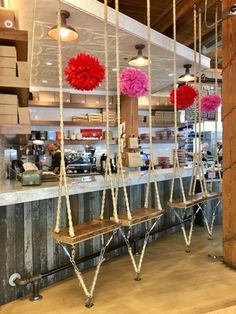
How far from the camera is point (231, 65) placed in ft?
8.86

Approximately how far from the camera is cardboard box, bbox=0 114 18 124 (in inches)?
95.9

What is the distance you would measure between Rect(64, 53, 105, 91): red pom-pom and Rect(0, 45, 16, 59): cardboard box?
25.1 inches

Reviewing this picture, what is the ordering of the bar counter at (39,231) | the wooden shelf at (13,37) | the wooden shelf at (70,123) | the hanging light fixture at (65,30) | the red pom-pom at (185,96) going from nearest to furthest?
the bar counter at (39,231)
the wooden shelf at (13,37)
the hanging light fixture at (65,30)
the red pom-pom at (185,96)
the wooden shelf at (70,123)

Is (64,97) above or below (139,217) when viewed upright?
above

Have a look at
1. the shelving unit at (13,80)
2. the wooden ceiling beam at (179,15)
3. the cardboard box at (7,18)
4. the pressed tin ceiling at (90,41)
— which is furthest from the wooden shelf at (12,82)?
the wooden ceiling beam at (179,15)

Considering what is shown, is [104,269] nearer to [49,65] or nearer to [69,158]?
[49,65]

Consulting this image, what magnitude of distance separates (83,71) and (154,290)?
5.64 ft

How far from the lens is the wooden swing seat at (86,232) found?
1.81 metres

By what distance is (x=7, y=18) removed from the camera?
2.51m

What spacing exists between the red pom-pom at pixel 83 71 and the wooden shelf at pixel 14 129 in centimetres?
65

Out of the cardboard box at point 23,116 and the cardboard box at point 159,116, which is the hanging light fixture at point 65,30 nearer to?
the cardboard box at point 23,116

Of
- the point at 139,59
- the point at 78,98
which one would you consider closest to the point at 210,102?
the point at 139,59

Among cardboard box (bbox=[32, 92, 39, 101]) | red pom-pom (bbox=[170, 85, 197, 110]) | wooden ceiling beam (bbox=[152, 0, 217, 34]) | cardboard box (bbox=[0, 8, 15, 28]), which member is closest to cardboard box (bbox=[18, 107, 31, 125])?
cardboard box (bbox=[0, 8, 15, 28])

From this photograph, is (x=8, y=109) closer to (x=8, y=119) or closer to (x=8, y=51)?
(x=8, y=119)
